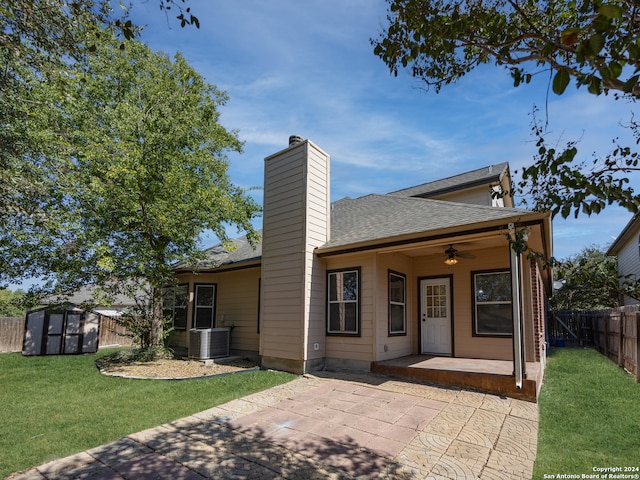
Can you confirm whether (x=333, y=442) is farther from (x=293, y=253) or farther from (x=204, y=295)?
(x=204, y=295)

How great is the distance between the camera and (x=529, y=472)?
12.4 ft

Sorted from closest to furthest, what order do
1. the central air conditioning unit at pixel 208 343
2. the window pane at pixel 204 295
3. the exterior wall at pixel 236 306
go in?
the central air conditioning unit at pixel 208 343 < the exterior wall at pixel 236 306 < the window pane at pixel 204 295

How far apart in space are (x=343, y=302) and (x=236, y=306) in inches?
173

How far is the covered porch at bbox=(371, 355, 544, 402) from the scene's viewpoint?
249 inches

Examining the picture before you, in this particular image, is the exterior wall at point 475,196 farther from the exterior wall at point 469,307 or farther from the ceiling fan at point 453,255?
the ceiling fan at point 453,255

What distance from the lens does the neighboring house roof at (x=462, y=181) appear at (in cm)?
1213

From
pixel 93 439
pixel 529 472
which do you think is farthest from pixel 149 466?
pixel 529 472

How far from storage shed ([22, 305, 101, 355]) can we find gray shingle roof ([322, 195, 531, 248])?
1141cm

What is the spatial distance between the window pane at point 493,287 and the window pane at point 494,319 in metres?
0.17

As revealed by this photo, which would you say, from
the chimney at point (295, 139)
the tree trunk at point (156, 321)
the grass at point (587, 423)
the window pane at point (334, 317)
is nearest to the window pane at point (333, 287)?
the window pane at point (334, 317)

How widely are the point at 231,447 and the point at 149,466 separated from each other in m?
0.92

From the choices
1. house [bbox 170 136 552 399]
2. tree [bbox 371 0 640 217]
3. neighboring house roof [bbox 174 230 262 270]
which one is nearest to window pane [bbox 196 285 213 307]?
neighboring house roof [bbox 174 230 262 270]

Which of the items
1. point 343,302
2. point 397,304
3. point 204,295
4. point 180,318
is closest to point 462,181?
point 397,304

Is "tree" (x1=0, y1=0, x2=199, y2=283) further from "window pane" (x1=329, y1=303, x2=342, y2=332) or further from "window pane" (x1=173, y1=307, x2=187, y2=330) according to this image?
"window pane" (x1=329, y1=303, x2=342, y2=332)
